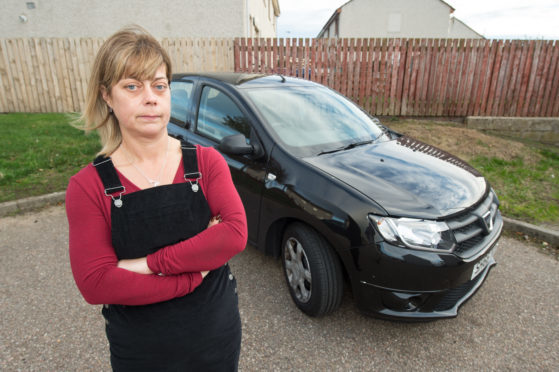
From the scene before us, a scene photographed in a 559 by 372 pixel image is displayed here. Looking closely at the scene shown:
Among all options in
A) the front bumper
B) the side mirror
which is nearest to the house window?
the side mirror

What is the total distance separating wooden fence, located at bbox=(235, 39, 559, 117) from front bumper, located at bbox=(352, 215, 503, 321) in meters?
7.26

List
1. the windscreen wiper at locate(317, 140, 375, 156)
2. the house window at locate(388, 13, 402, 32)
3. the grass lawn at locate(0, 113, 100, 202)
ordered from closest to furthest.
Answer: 1. the windscreen wiper at locate(317, 140, 375, 156)
2. the grass lawn at locate(0, 113, 100, 202)
3. the house window at locate(388, 13, 402, 32)

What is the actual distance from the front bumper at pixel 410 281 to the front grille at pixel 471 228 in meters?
0.05

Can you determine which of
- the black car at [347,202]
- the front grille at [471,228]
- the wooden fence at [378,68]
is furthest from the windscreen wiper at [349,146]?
the wooden fence at [378,68]

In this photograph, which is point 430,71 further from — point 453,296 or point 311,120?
point 453,296

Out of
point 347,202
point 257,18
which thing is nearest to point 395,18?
point 257,18

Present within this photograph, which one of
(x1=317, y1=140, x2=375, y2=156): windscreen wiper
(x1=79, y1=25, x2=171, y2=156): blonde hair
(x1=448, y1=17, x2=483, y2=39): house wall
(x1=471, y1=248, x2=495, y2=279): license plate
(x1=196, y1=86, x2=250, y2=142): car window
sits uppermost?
(x1=448, y1=17, x2=483, y2=39): house wall

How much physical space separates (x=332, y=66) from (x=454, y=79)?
3046 millimetres

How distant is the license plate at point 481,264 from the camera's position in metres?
2.17

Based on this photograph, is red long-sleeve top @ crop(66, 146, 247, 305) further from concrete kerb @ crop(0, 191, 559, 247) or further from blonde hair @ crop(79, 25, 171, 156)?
concrete kerb @ crop(0, 191, 559, 247)

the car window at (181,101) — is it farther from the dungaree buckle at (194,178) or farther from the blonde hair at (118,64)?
the dungaree buckle at (194,178)

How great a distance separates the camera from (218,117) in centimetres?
311

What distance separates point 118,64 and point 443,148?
21.4ft

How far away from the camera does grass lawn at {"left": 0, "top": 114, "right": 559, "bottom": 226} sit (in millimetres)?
4523
